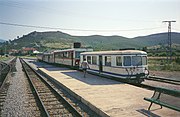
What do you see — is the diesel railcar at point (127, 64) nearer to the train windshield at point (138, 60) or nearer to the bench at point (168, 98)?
the train windshield at point (138, 60)

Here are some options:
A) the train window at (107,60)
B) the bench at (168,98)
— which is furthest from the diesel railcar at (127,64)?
the bench at (168,98)

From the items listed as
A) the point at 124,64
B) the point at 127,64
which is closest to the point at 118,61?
the point at 124,64

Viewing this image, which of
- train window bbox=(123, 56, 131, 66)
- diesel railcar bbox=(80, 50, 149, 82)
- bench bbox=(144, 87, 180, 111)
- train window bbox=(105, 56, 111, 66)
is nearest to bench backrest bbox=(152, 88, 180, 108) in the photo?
bench bbox=(144, 87, 180, 111)

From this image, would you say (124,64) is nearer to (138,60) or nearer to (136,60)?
(136,60)

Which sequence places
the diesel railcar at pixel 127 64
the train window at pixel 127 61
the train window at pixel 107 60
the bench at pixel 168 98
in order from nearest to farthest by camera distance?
the bench at pixel 168 98, the diesel railcar at pixel 127 64, the train window at pixel 127 61, the train window at pixel 107 60

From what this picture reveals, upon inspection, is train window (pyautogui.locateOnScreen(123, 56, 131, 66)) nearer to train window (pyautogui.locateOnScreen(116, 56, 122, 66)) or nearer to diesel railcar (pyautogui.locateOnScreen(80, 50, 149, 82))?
diesel railcar (pyautogui.locateOnScreen(80, 50, 149, 82))

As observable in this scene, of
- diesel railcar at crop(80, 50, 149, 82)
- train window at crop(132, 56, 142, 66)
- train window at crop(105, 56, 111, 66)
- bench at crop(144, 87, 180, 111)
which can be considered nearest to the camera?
bench at crop(144, 87, 180, 111)

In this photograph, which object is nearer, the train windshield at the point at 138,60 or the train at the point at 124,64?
the train at the point at 124,64

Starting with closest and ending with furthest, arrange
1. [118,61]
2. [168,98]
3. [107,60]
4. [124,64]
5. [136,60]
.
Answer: [168,98], [124,64], [136,60], [118,61], [107,60]

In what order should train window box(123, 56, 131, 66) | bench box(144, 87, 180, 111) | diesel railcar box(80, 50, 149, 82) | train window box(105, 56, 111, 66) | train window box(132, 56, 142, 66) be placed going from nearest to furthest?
bench box(144, 87, 180, 111), diesel railcar box(80, 50, 149, 82), train window box(123, 56, 131, 66), train window box(132, 56, 142, 66), train window box(105, 56, 111, 66)

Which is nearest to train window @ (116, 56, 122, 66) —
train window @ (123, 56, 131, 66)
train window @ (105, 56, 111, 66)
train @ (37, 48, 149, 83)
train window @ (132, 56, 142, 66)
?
train @ (37, 48, 149, 83)

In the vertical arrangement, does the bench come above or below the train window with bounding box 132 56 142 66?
below

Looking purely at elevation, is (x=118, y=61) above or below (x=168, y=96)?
above

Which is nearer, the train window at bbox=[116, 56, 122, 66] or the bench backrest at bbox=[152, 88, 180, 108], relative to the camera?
the bench backrest at bbox=[152, 88, 180, 108]
